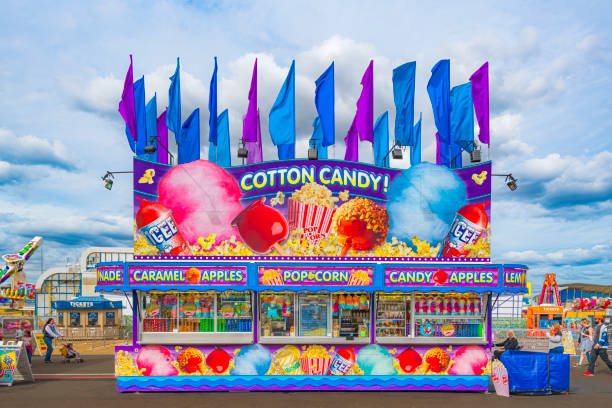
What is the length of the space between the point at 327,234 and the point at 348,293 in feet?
5.67

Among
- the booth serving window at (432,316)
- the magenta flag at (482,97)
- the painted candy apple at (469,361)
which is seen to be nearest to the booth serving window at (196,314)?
the booth serving window at (432,316)

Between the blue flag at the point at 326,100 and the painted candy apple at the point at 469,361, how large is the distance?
722cm

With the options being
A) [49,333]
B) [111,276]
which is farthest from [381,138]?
[49,333]

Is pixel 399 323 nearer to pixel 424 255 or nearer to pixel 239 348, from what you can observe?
pixel 424 255

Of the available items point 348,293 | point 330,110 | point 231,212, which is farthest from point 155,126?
point 348,293

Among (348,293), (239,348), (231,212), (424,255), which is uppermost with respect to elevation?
(231,212)

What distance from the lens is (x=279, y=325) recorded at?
13039mm

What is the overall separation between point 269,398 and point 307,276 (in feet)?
9.95

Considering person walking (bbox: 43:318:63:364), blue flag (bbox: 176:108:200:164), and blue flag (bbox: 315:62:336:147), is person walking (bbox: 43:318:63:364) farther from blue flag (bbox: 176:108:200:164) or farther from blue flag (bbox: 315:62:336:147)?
blue flag (bbox: 315:62:336:147)

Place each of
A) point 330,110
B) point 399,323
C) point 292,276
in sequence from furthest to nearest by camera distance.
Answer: point 330,110, point 399,323, point 292,276

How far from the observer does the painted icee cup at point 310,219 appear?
1364 cm

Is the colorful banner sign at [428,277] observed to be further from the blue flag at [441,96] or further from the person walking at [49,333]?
the person walking at [49,333]

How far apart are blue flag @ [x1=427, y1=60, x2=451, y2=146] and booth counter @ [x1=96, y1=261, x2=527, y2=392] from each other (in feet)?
14.7

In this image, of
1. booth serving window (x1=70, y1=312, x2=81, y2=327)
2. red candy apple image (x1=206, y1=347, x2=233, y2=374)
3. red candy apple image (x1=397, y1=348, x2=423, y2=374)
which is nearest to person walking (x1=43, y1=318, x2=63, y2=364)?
red candy apple image (x1=206, y1=347, x2=233, y2=374)
